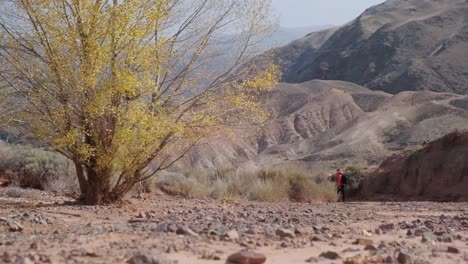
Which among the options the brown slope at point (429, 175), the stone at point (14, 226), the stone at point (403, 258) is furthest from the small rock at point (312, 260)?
the brown slope at point (429, 175)

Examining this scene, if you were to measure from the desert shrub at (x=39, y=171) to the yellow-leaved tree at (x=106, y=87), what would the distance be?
7.18 metres

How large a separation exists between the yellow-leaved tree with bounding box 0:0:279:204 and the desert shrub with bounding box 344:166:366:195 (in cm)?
2132

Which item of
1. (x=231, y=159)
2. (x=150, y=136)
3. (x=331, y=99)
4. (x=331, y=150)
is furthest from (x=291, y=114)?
(x=150, y=136)

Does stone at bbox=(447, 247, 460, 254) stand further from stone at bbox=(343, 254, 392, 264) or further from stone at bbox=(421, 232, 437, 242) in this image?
stone at bbox=(343, 254, 392, 264)

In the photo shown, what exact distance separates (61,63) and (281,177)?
18.5 m

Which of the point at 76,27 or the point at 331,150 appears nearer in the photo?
the point at 76,27

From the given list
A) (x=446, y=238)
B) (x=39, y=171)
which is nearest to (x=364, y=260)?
(x=446, y=238)

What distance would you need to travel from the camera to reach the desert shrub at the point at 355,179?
3431cm

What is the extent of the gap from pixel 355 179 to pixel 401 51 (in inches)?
2636

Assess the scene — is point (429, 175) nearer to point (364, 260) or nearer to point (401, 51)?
point (364, 260)

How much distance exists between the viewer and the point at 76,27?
480 inches

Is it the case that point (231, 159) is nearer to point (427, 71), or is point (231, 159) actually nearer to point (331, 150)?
point (331, 150)

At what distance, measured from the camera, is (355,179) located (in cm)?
3516

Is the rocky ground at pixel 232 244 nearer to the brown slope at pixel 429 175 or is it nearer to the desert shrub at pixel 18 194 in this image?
the desert shrub at pixel 18 194
